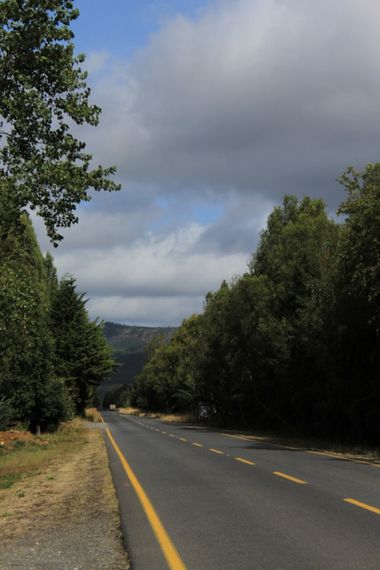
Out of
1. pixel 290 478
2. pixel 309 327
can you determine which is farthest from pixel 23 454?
pixel 309 327

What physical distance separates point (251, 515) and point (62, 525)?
9.13 feet

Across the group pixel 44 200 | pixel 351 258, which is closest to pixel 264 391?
pixel 351 258

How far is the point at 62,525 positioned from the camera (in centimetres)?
827

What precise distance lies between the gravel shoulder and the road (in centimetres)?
31

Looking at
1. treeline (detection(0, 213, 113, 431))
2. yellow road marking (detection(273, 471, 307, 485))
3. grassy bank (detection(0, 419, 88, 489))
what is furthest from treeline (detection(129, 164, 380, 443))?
grassy bank (detection(0, 419, 88, 489))

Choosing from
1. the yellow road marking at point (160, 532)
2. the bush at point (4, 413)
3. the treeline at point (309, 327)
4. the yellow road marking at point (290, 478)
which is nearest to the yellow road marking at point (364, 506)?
the yellow road marking at point (290, 478)

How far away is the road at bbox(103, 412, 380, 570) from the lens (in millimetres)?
6254

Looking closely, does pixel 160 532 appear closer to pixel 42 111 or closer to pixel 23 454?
pixel 42 111

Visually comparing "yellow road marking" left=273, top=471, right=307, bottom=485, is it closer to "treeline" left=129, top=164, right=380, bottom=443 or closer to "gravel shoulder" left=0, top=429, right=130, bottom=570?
"gravel shoulder" left=0, top=429, right=130, bottom=570

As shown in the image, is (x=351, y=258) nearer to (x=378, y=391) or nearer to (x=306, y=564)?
(x=378, y=391)

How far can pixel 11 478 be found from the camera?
1540 centimetres

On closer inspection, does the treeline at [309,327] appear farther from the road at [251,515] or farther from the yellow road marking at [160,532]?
the yellow road marking at [160,532]

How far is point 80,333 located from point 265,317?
72.7 ft

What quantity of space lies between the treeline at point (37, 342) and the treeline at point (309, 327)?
11712mm
